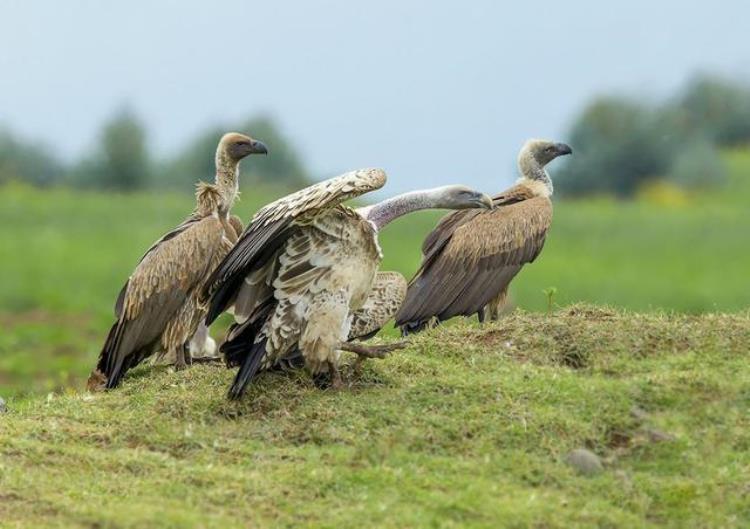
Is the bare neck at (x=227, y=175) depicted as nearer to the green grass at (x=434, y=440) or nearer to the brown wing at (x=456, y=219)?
the brown wing at (x=456, y=219)

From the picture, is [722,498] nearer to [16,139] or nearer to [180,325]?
[180,325]

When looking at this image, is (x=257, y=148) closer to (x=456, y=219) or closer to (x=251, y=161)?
(x=456, y=219)

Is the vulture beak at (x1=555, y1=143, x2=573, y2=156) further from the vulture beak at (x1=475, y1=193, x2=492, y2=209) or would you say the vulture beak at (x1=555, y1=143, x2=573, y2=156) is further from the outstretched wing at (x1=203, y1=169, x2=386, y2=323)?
the outstretched wing at (x1=203, y1=169, x2=386, y2=323)

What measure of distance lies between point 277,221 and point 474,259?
310cm

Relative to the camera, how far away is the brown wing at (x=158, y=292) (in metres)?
11.1

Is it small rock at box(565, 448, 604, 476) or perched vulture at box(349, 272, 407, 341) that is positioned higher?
perched vulture at box(349, 272, 407, 341)

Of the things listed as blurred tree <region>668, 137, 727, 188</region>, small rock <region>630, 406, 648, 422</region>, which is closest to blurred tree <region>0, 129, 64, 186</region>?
blurred tree <region>668, 137, 727, 188</region>

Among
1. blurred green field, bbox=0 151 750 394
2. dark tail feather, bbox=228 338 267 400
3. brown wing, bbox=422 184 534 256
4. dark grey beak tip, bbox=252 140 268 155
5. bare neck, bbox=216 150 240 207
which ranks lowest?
blurred green field, bbox=0 151 750 394

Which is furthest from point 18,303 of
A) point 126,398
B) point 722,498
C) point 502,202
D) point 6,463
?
point 722,498

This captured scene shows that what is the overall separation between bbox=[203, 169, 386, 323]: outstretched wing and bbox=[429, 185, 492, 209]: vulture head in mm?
844

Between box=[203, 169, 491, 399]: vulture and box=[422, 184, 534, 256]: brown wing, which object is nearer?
box=[203, 169, 491, 399]: vulture

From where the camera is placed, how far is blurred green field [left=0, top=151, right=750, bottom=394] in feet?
67.6

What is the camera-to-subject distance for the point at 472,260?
11789 millimetres

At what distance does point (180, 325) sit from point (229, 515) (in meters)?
3.75
